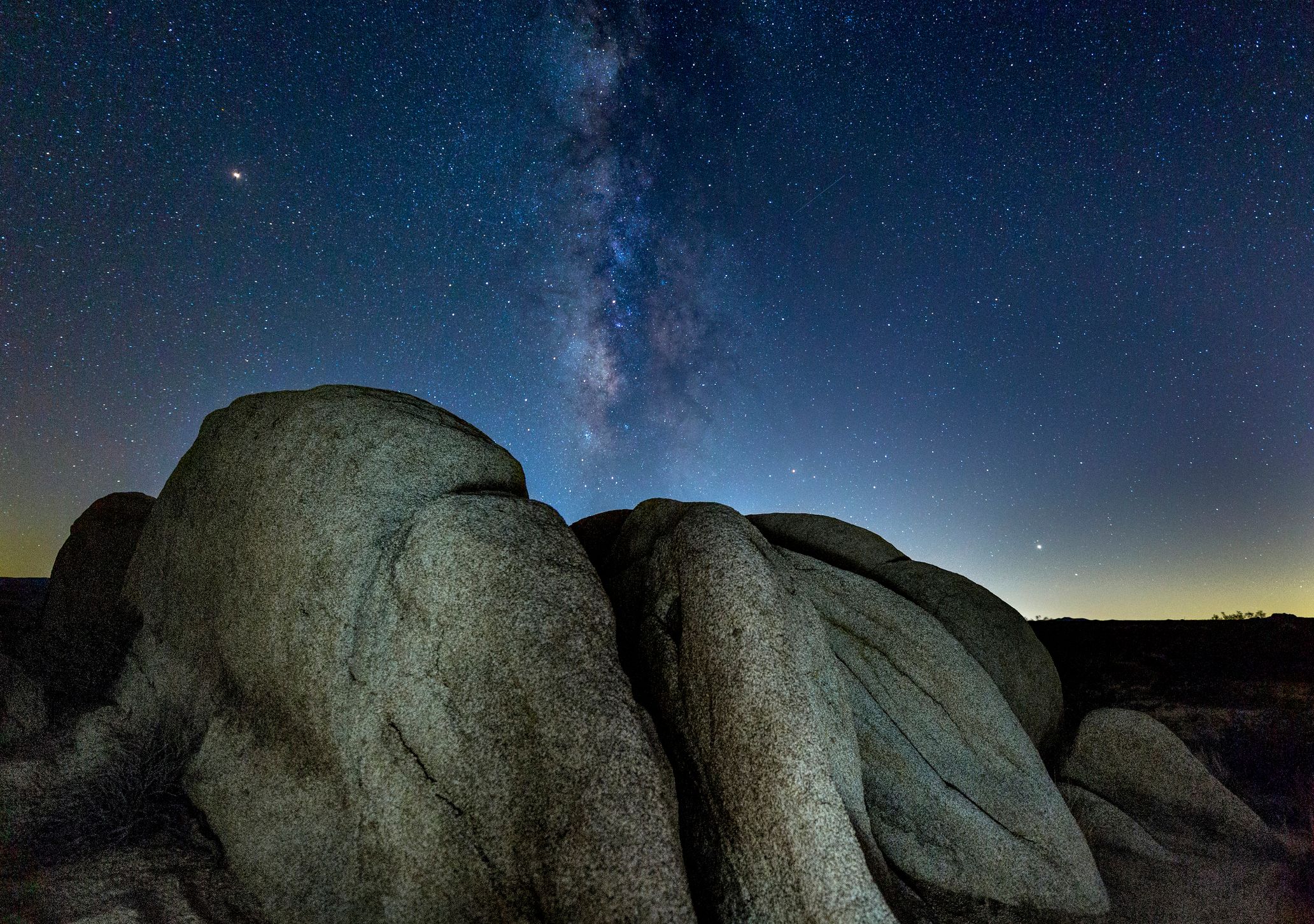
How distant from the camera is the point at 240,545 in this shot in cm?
678

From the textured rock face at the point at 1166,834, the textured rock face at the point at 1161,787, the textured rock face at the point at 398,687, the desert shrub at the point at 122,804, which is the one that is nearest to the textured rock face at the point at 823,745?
the textured rock face at the point at 398,687

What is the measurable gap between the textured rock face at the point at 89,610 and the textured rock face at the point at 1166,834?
38.6 feet

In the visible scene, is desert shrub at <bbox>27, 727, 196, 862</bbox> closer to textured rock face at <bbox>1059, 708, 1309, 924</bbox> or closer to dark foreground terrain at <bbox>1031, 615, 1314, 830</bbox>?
textured rock face at <bbox>1059, 708, 1309, 924</bbox>

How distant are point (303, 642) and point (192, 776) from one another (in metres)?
1.90

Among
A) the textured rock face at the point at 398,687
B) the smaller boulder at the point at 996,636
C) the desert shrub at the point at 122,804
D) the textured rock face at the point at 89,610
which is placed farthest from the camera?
the smaller boulder at the point at 996,636

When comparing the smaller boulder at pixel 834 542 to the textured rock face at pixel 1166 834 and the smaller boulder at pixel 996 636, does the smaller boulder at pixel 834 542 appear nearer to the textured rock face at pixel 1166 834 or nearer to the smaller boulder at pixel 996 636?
the smaller boulder at pixel 996 636

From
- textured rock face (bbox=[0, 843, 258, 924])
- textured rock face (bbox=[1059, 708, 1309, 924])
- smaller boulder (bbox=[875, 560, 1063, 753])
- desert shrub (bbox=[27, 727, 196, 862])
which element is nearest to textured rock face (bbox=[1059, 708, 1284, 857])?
textured rock face (bbox=[1059, 708, 1309, 924])

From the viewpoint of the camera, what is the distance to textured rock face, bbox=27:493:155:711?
312 inches

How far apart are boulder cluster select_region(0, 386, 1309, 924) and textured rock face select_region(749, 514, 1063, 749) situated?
77 centimetres

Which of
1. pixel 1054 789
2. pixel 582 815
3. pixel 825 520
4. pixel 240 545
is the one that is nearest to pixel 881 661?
pixel 1054 789

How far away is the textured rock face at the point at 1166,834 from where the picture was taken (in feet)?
22.7

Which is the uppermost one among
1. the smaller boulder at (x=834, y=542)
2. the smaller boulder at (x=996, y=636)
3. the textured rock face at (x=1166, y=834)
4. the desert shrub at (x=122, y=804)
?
the smaller boulder at (x=834, y=542)

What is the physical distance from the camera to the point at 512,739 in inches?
187

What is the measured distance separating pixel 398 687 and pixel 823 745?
344 cm
